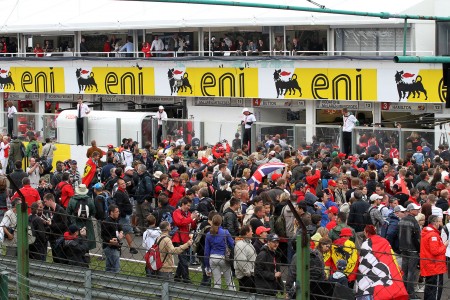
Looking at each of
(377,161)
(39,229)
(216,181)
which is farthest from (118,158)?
(39,229)

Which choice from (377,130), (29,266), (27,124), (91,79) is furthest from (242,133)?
(29,266)

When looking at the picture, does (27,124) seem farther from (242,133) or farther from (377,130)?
(377,130)

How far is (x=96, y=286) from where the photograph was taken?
10477 mm

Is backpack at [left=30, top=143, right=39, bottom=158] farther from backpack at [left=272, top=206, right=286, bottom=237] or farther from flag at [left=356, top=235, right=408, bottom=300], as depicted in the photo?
flag at [left=356, top=235, right=408, bottom=300]

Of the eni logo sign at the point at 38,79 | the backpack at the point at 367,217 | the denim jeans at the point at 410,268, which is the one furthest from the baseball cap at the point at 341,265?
the eni logo sign at the point at 38,79

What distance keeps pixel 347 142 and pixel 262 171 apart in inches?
289

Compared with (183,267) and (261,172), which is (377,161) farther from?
(183,267)

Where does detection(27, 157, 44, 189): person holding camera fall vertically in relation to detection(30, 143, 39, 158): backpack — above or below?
below

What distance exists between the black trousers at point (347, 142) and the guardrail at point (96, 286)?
1780cm

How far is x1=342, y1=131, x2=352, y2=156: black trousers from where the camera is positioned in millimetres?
28047

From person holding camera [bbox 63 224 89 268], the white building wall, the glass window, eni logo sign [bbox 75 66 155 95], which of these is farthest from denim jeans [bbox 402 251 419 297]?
eni logo sign [bbox 75 66 155 95]

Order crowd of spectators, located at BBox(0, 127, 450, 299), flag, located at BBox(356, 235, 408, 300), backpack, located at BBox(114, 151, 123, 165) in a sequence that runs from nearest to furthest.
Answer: flag, located at BBox(356, 235, 408, 300) → crowd of spectators, located at BBox(0, 127, 450, 299) → backpack, located at BBox(114, 151, 123, 165)

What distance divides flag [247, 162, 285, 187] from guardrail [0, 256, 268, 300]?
1030 centimetres

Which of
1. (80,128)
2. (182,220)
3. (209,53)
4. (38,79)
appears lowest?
(182,220)
